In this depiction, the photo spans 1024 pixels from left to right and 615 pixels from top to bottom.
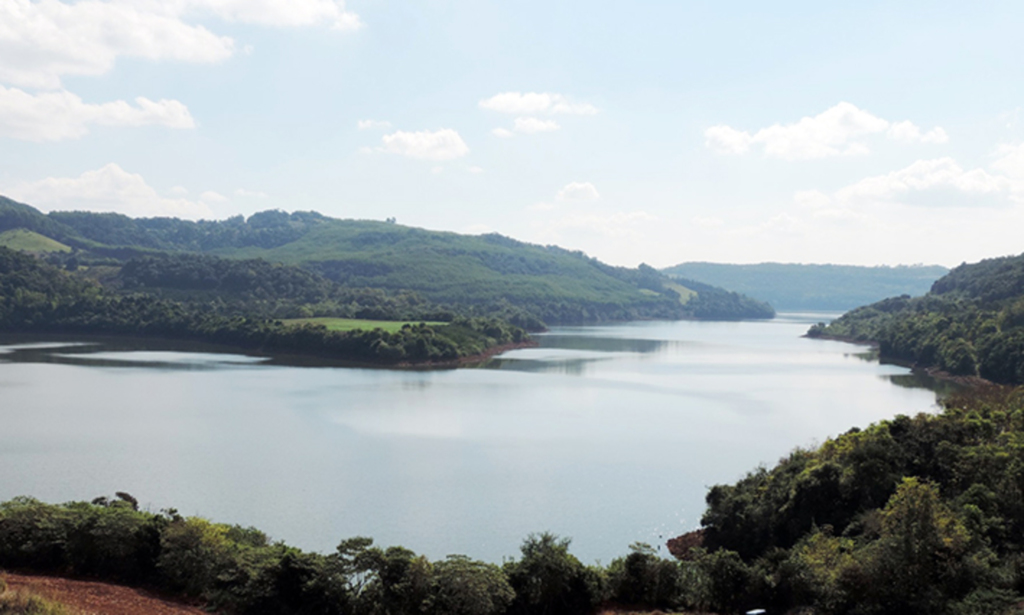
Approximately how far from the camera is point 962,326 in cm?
8175

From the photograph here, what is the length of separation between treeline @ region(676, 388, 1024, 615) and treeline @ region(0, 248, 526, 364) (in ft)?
202

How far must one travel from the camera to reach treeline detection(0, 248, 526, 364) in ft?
283

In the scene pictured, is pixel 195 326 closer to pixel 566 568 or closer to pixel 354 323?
pixel 354 323

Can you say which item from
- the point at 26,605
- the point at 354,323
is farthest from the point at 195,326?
the point at 26,605

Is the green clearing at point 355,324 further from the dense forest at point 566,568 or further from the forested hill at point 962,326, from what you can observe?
the dense forest at point 566,568

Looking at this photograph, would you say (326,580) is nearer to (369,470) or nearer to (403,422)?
(369,470)

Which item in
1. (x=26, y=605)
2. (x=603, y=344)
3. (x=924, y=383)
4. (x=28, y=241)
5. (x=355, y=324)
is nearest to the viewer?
(x=26, y=605)

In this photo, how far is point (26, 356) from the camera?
7831 cm

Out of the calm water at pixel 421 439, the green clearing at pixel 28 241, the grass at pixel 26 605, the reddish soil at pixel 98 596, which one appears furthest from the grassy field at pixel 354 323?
the green clearing at pixel 28 241

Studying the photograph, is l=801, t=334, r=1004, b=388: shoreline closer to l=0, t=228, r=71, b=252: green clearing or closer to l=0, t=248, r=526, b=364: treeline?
l=0, t=248, r=526, b=364: treeline

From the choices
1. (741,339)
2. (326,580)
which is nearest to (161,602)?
(326,580)

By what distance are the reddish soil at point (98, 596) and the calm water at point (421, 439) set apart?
8434 mm

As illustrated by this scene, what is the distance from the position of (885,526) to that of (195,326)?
327 ft

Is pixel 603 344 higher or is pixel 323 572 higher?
pixel 603 344
